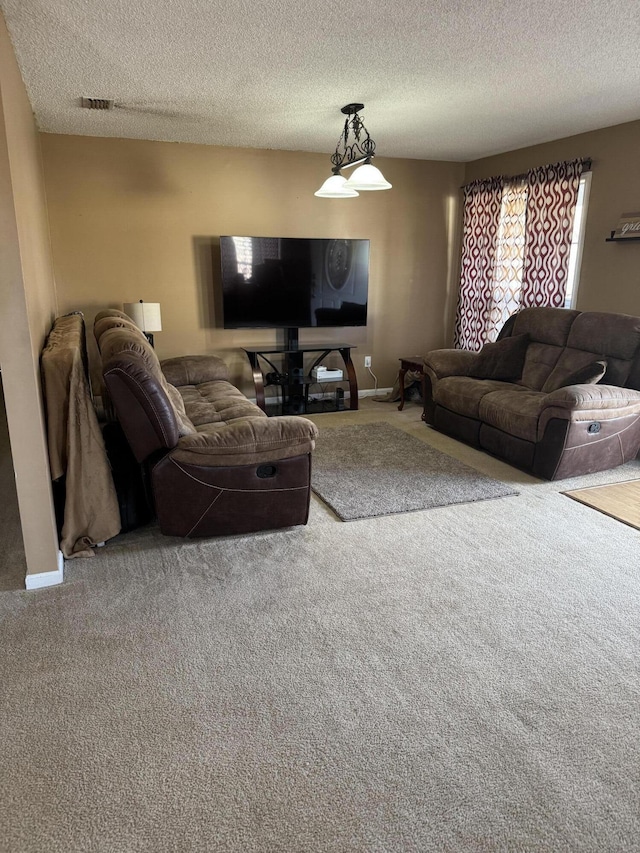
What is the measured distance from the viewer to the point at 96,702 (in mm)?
1888

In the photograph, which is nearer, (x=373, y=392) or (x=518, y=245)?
(x=518, y=245)

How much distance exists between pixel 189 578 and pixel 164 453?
61cm

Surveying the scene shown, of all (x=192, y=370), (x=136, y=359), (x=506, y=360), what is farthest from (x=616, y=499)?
(x=192, y=370)

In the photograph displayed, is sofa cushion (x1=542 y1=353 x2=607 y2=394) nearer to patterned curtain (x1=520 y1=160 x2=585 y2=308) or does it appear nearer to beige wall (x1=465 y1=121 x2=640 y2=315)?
beige wall (x1=465 y1=121 x2=640 y2=315)

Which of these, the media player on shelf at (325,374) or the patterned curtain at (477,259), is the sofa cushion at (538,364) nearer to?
the patterned curtain at (477,259)

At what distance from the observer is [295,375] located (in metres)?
5.68

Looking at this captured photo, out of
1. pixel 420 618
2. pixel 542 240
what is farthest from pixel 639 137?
pixel 420 618

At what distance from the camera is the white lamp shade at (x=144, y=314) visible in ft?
15.7

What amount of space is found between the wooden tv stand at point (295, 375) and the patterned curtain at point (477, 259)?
1.35 meters

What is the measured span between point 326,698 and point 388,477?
2115 mm

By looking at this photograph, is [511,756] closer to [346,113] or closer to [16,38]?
[16,38]

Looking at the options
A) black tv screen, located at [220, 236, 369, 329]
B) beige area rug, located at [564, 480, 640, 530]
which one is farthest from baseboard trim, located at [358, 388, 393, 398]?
beige area rug, located at [564, 480, 640, 530]

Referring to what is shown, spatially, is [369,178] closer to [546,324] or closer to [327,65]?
[327,65]

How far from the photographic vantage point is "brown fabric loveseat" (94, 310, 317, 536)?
8.84ft
